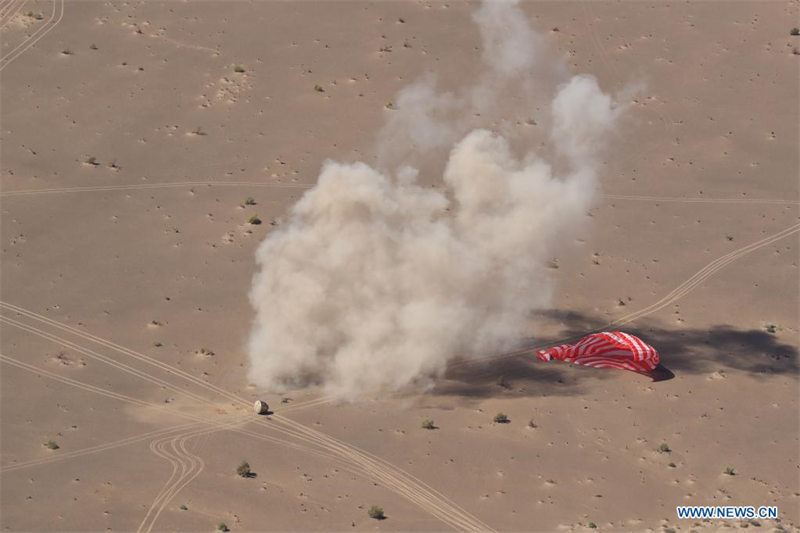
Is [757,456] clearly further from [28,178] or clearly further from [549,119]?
[28,178]

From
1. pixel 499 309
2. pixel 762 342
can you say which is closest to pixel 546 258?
A: pixel 499 309

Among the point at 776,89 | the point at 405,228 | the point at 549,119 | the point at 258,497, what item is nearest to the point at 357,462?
the point at 258,497

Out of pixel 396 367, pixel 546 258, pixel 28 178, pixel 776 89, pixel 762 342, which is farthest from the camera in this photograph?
pixel 776 89

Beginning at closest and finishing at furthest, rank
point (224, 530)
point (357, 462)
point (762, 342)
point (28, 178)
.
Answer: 1. point (224, 530)
2. point (357, 462)
3. point (762, 342)
4. point (28, 178)

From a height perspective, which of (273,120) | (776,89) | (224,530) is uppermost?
(776,89)

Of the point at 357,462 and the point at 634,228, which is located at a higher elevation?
the point at 634,228

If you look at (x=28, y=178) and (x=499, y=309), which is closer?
(x=499, y=309)

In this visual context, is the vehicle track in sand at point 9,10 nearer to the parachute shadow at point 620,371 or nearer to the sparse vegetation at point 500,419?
the parachute shadow at point 620,371
